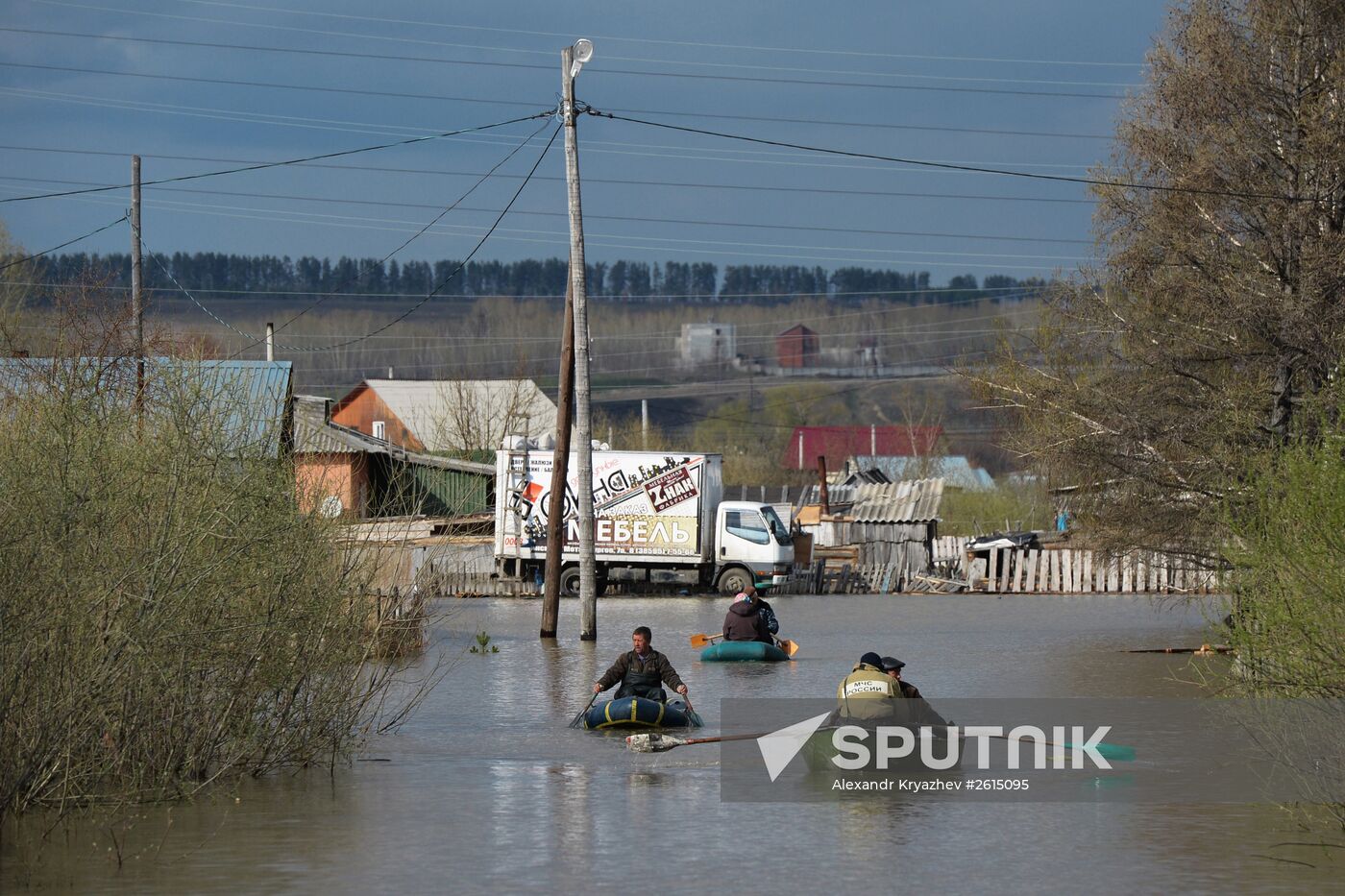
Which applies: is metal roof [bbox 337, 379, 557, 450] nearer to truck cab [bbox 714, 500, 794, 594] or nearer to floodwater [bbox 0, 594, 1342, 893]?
truck cab [bbox 714, 500, 794, 594]

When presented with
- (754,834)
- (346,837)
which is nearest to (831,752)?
(754,834)

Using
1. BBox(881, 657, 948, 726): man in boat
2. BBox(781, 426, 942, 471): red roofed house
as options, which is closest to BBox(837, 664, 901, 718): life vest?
BBox(881, 657, 948, 726): man in boat

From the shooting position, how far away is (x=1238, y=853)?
1188 cm

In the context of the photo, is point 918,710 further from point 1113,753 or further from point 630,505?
point 630,505

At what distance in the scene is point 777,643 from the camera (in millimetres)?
26562

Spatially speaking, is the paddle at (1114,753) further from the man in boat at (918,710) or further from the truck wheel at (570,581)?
the truck wheel at (570,581)

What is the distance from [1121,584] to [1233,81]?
77.5ft

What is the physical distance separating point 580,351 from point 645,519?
1450 cm

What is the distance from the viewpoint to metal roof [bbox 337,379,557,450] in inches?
2726

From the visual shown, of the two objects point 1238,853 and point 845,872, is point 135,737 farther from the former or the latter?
point 1238,853

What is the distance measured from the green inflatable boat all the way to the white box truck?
15.4 metres

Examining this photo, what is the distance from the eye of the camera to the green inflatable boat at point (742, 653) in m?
25.9

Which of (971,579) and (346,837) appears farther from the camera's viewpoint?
(971,579)

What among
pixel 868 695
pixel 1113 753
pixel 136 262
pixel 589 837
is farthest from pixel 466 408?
pixel 589 837
